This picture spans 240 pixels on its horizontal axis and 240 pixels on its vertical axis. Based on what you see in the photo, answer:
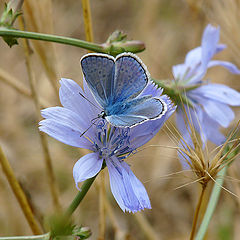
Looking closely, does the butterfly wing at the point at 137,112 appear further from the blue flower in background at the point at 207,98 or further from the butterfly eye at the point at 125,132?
the blue flower in background at the point at 207,98

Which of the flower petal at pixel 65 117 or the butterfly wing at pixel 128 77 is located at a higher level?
the butterfly wing at pixel 128 77

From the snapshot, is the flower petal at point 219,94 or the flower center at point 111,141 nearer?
the flower center at point 111,141

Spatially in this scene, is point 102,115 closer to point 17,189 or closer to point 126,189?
point 126,189

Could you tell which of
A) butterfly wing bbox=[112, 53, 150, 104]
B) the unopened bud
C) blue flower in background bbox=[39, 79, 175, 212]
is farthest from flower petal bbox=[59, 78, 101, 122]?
the unopened bud

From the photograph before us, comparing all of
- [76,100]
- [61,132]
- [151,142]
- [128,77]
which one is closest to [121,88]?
[128,77]

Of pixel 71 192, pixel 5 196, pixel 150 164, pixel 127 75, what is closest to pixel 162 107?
pixel 127 75

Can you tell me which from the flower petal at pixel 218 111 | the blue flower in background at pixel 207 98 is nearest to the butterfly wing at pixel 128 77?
the blue flower in background at pixel 207 98

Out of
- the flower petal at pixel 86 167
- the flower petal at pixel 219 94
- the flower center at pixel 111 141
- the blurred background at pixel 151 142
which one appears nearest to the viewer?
the flower petal at pixel 86 167
